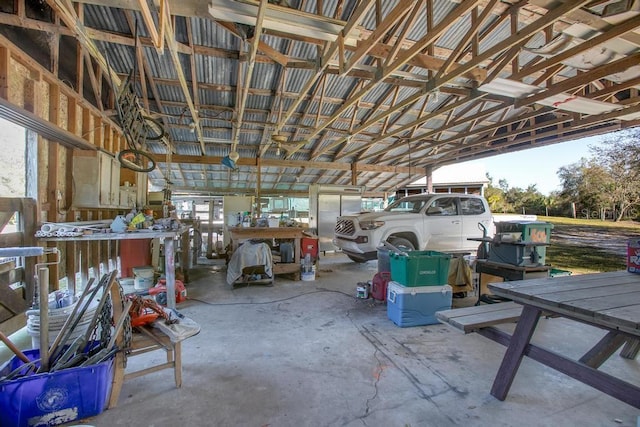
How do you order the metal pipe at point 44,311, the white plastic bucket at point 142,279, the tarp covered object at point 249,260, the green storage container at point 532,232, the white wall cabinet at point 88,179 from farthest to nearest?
the tarp covered object at point 249,260, the white plastic bucket at point 142,279, the white wall cabinet at point 88,179, the green storage container at point 532,232, the metal pipe at point 44,311

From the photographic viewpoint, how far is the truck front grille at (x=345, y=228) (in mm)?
5945

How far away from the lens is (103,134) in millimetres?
5211

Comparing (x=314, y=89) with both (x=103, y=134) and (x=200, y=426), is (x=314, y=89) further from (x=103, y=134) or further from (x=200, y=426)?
(x=200, y=426)

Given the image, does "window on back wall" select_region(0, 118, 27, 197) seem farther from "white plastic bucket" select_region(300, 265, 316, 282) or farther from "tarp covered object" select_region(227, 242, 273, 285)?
"white plastic bucket" select_region(300, 265, 316, 282)

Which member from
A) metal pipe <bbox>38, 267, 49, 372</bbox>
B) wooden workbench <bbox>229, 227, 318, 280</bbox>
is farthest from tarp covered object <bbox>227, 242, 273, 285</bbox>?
metal pipe <bbox>38, 267, 49, 372</bbox>

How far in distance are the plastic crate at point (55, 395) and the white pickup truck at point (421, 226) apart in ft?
14.7

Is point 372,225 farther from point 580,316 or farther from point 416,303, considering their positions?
point 580,316

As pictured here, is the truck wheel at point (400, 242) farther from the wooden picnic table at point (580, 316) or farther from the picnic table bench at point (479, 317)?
the wooden picnic table at point (580, 316)

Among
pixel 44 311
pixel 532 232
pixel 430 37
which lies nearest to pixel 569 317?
pixel 532 232

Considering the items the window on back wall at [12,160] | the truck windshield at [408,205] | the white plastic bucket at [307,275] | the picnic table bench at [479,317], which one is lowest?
the white plastic bucket at [307,275]

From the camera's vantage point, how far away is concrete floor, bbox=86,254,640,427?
1.82 m

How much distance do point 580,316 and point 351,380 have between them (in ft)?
5.06

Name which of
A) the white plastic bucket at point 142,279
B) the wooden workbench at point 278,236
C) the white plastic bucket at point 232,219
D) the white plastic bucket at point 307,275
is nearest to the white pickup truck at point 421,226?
the white plastic bucket at point 307,275

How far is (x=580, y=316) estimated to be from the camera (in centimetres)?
156
